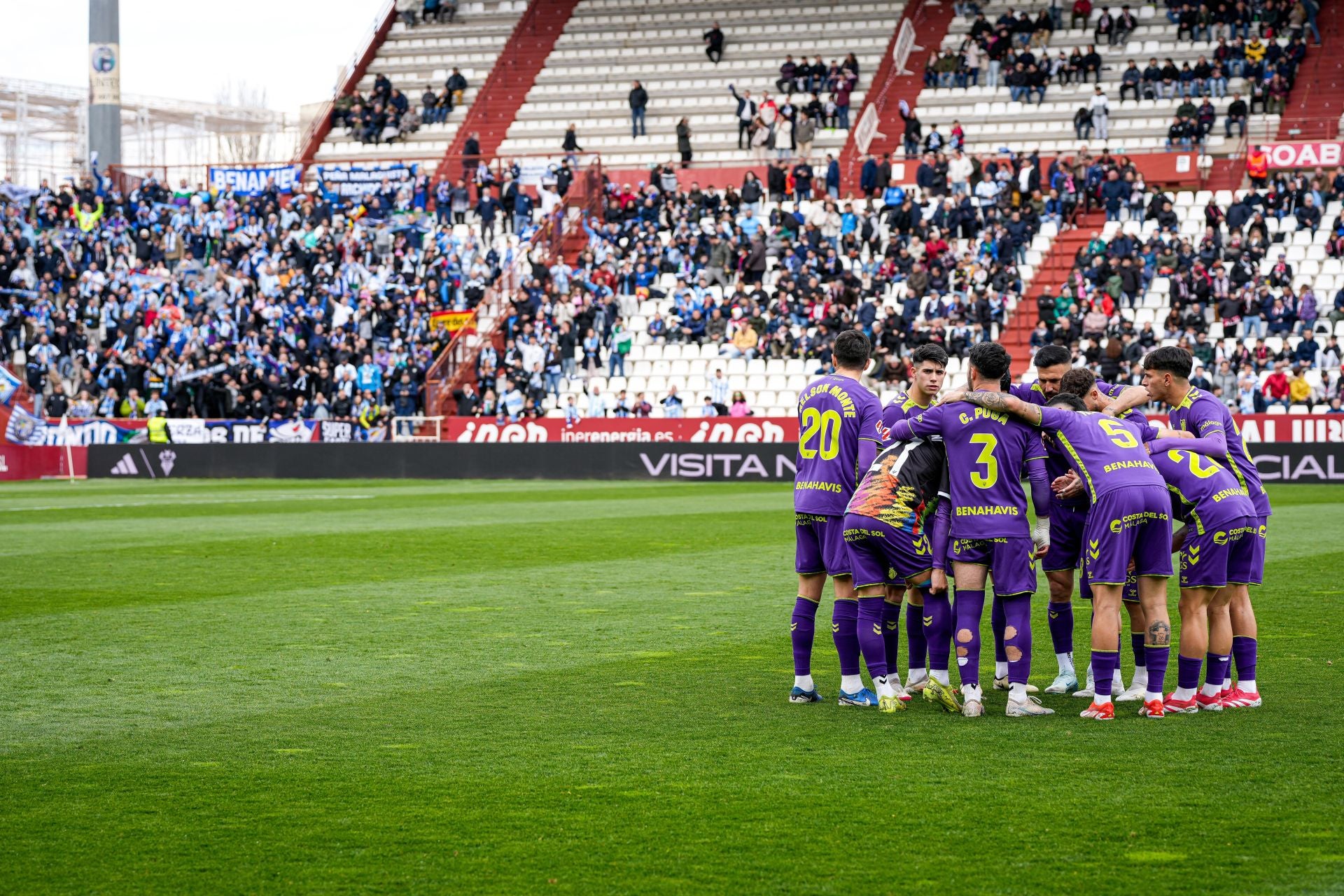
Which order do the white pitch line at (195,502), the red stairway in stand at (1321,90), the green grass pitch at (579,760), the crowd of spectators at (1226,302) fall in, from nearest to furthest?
the green grass pitch at (579,760) < the white pitch line at (195,502) < the crowd of spectators at (1226,302) < the red stairway in stand at (1321,90)

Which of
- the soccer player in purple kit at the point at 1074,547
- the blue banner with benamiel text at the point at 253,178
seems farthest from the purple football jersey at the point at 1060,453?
the blue banner with benamiel text at the point at 253,178

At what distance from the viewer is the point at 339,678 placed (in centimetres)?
954

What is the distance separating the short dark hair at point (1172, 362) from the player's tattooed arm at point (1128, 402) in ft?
0.56

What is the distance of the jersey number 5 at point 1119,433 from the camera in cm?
824

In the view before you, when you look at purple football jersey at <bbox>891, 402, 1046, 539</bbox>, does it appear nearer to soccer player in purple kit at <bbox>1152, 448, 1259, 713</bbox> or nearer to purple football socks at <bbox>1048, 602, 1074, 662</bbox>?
soccer player in purple kit at <bbox>1152, 448, 1259, 713</bbox>

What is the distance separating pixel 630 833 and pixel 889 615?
2.95 meters

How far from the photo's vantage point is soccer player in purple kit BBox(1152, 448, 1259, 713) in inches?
328

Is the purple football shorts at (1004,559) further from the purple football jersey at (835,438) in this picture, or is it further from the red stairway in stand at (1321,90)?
the red stairway in stand at (1321,90)

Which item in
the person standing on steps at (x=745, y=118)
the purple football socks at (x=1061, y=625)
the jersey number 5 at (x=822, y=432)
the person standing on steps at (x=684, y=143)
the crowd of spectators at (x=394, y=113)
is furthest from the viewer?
the crowd of spectators at (x=394, y=113)

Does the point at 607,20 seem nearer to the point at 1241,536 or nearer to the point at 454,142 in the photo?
the point at 454,142

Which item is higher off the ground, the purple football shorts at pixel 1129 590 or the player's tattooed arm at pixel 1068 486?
the player's tattooed arm at pixel 1068 486

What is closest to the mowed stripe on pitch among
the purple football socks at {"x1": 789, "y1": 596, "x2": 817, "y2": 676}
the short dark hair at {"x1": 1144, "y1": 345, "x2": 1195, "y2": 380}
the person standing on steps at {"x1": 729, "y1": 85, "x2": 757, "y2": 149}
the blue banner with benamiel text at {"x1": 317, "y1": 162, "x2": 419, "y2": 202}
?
the purple football socks at {"x1": 789, "y1": 596, "x2": 817, "y2": 676}

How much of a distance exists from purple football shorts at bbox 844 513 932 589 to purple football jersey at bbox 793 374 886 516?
22 cm

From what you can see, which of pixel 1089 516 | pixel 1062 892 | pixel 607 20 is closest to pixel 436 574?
pixel 1089 516
